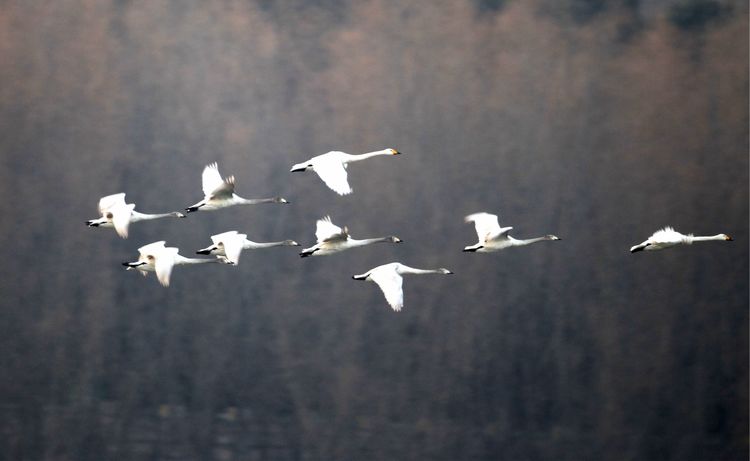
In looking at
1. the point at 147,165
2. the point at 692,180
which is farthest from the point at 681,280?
the point at 147,165

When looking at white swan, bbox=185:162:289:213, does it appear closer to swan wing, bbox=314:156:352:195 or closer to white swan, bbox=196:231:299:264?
white swan, bbox=196:231:299:264

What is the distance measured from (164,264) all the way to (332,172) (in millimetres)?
2394

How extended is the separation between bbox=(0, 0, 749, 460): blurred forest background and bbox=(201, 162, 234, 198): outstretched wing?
837cm

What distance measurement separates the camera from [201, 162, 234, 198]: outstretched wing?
18.5m

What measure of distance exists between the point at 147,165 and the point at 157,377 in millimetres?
4226

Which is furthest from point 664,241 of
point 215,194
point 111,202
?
point 111,202

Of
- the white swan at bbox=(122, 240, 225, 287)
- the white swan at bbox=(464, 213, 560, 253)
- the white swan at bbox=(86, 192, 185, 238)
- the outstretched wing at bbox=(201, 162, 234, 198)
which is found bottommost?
the white swan at bbox=(122, 240, 225, 287)

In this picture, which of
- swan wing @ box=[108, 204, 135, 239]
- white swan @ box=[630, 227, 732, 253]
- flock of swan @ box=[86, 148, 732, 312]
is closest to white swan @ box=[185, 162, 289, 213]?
flock of swan @ box=[86, 148, 732, 312]

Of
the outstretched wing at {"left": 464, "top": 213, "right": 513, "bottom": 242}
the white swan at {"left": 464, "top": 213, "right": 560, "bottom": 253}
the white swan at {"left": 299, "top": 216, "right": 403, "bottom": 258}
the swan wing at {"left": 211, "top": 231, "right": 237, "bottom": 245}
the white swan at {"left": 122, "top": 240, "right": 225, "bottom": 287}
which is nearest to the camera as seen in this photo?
the white swan at {"left": 122, "top": 240, "right": 225, "bottom": 287}

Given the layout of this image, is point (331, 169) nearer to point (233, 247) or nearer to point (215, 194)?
point (233, 247)

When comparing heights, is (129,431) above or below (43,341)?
below

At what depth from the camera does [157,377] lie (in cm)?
2767

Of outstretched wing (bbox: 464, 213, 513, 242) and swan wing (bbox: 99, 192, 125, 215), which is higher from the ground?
swan wing (bbox: 99, 192, 125, 215)

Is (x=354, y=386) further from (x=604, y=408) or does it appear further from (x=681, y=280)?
(x=681, y=280)
